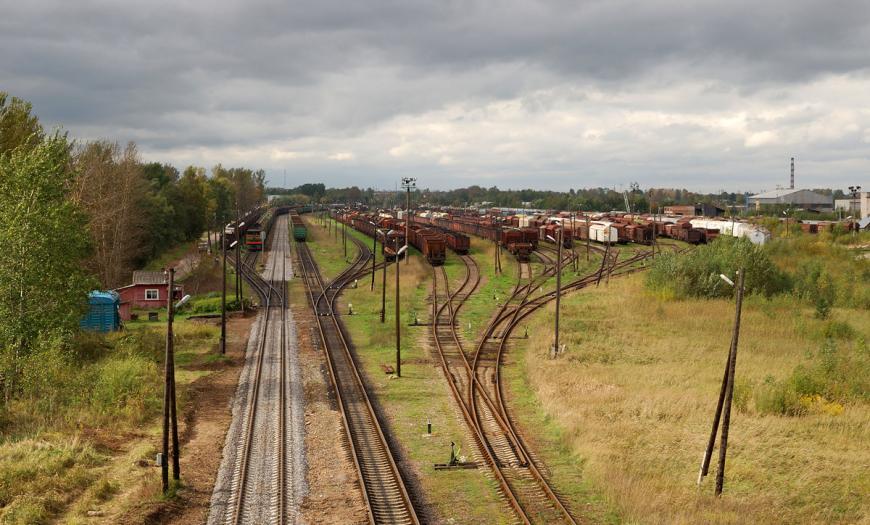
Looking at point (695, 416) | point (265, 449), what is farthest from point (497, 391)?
point (265, 449)

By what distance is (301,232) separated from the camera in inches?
4289

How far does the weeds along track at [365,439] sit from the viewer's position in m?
17.5

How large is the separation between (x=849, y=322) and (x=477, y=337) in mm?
24383

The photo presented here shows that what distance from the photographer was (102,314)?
41.7 meters

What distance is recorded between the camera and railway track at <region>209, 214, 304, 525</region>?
17.4 meters

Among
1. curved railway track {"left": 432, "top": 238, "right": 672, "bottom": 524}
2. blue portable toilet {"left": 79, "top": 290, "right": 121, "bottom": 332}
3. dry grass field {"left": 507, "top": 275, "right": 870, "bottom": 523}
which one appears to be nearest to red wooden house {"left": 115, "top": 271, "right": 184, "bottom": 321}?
blue portable toilet {"left": 79, "top": 290, "right": 121, "bottom": 332}

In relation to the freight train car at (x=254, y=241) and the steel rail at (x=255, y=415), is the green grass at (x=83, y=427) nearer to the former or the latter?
the steel rail at (x=255, y=415)

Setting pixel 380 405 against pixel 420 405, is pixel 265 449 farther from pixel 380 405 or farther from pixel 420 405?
pixel 420 405

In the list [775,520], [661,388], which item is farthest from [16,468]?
[661,388]

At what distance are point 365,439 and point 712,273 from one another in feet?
123

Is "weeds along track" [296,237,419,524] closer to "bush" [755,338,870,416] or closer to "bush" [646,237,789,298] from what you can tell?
"bush" [755,338,870,416]

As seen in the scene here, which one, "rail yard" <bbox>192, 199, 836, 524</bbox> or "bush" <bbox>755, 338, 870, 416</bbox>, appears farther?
"bush" <bbox>755, 338, 870, 416</bbox>

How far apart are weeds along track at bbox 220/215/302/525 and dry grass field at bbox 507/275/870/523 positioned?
8.42m

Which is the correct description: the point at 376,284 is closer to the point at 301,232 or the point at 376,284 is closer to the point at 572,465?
the point at 572,465
